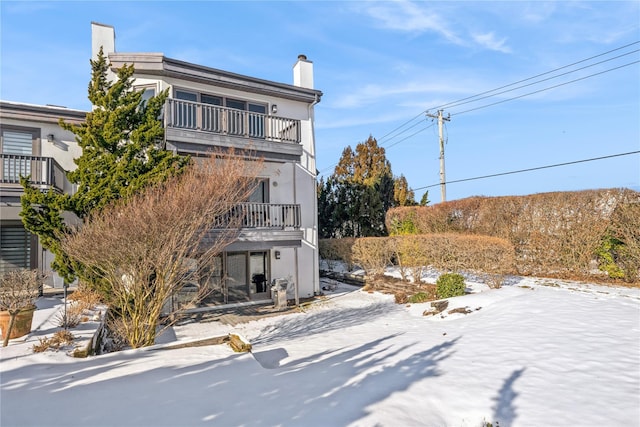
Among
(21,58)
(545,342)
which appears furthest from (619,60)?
(21,58)

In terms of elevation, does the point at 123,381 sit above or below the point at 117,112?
below

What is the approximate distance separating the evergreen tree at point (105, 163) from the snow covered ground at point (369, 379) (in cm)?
226

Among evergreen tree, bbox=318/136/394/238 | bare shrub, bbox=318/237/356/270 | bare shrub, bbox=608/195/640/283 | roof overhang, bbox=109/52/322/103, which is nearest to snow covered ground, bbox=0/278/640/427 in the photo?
bare shrub, bbox=608/195/640/283

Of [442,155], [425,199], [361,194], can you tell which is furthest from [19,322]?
[442,155]

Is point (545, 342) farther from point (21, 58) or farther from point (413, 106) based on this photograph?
point (413, 106)

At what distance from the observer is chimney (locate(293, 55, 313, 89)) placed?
15.0m

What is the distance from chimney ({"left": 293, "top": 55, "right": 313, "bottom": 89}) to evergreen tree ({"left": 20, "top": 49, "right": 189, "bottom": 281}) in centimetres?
661

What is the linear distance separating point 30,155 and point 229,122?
650cm

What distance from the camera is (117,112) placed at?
9547mm

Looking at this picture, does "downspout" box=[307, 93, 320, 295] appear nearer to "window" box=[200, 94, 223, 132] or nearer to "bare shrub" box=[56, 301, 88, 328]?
"window" box=[200, 94, 223, 132]

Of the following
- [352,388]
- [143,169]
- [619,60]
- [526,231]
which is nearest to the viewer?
[352,388]

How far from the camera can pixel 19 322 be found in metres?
6.45

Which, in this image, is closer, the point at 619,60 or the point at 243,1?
the point at 243,1

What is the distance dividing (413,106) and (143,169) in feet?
77.7
